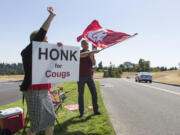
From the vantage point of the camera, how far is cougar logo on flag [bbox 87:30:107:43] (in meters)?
4.68

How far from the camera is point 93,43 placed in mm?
4539

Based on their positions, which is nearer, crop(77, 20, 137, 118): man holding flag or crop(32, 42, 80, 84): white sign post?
crop(32, 42, 80, 84): white sign post

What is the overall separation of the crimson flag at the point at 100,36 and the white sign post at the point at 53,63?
5.93ft

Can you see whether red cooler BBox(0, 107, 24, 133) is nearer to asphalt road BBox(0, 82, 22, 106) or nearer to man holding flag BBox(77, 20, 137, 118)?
man holding flag BBox(77, 20, 137, 118)

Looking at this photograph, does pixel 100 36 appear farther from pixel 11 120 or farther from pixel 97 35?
pixel 11 120

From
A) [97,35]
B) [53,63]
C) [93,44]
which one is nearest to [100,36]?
[97,35]

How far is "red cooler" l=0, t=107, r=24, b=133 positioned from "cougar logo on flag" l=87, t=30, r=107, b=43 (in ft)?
8.76

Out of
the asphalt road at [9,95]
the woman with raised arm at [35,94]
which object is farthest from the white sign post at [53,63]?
the asphalt road at [9,95]

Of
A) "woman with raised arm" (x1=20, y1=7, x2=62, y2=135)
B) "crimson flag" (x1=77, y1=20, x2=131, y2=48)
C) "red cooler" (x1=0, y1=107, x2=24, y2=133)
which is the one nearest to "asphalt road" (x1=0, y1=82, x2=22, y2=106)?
"red cooler" (x1=0, y1=107, x2=24, y2=133)

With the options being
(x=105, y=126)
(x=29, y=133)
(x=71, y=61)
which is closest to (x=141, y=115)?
(x=105, y=126)

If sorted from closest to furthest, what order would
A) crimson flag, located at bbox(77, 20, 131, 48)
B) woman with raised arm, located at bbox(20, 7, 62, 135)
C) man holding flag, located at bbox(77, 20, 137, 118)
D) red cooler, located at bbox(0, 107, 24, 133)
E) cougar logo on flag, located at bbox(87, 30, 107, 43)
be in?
woman with raised arm, located at bbox(20, 7, 62, 135), red cooler, located at bbox(0, 107, 24, 133), man holding flag, located at bbox(77, 20, 137, 118), crimson flag, located at bbox(77, 20, 131, 48), cougar logo on flag, located at bbox(87, 30, 107, 43)

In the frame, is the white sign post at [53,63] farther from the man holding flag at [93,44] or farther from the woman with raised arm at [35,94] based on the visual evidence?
the man holding flag at [93,44]

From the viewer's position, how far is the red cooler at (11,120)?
3213 millimetres

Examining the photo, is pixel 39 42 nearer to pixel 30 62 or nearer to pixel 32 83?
pixel 30 62
